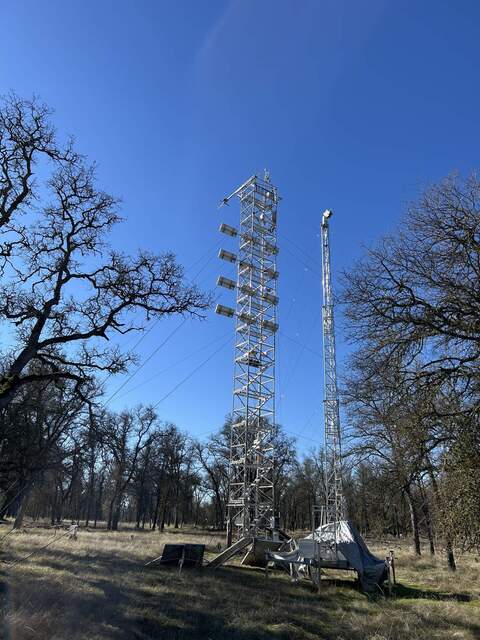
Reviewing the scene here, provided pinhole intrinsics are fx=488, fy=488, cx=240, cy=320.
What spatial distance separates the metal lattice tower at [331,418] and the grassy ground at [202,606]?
798 inches

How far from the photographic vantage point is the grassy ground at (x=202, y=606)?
385 inches

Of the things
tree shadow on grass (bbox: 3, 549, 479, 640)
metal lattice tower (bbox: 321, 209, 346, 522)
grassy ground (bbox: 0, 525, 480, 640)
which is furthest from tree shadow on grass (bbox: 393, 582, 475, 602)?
metal lattice tower (bbox: 321, 209, 346, 522)

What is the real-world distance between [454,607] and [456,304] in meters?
9.43

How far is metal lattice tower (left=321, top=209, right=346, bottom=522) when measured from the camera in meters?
40.3

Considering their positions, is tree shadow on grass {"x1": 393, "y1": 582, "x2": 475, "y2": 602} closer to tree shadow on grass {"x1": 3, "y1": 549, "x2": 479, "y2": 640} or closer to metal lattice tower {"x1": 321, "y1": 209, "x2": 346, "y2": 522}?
tree shadow on grass {"x1": 3, "y1": 549, "x2": 479, "y2": 640}

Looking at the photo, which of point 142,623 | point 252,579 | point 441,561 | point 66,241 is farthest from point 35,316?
point 441,561

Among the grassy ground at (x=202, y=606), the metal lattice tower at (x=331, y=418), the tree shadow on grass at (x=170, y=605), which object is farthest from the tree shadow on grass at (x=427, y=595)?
the metal lattice tower at (x=331, y=418)

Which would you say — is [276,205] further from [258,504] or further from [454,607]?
[454,607]

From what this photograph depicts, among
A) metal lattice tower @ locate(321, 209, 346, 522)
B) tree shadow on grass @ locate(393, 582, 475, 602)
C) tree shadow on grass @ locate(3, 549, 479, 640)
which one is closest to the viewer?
tree shadow on grass @ locate(3, 549, 479, 640)

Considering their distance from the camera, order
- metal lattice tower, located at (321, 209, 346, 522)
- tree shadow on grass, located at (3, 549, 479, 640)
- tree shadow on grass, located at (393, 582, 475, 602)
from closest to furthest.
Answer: tree shadow on grass, located at (3, 549, 479, 640), tree shadow on grass, located at (393, 582, 475, 602), metal lattice tower, located at (321, 209, 346, 522)

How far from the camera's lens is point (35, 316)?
45.9 feet

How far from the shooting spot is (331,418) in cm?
4362

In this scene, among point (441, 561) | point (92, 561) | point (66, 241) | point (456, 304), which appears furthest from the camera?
point (441, 561)

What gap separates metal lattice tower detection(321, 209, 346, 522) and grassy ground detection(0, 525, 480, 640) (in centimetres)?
2027
